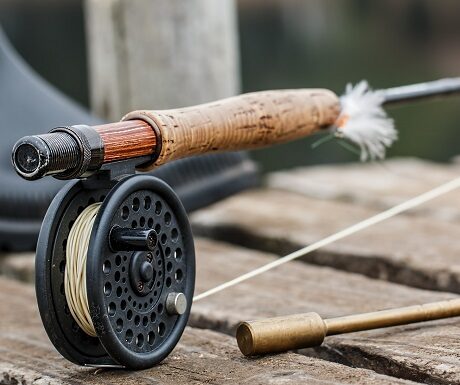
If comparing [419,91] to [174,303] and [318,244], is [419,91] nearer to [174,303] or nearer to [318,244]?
[318,244]

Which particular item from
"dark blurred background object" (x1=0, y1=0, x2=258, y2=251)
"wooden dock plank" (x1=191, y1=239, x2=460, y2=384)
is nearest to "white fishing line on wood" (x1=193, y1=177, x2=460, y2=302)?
"wooden dock plank" (x1=191, y1=239, x2=460, y2=384)

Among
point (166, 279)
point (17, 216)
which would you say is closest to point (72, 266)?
point (166, 279)

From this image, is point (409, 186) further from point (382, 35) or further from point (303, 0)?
point (303, 0)

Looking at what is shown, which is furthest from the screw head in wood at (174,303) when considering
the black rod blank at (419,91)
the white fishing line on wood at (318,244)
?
the black rod blank at (419,91)

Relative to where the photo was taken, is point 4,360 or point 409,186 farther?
point 409,186

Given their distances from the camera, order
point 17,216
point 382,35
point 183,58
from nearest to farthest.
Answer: point 17,216 → point 183,58 → point 382,35

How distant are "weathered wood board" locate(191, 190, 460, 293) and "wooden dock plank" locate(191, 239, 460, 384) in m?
0.06

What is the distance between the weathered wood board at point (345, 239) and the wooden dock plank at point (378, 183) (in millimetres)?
54

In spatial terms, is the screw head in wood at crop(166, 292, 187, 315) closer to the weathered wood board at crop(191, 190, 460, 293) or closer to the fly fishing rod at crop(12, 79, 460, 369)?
the fly fishing rod at crop(12, 79, 460, 369)

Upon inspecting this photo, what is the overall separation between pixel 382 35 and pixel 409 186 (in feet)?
43.8

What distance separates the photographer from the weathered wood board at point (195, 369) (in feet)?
3.96

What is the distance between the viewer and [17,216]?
2127 millimetres

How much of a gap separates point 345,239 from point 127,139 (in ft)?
2.86

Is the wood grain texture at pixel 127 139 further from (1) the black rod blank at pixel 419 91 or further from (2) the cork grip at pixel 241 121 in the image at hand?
(1) the black rod blank at pixel 419 91
